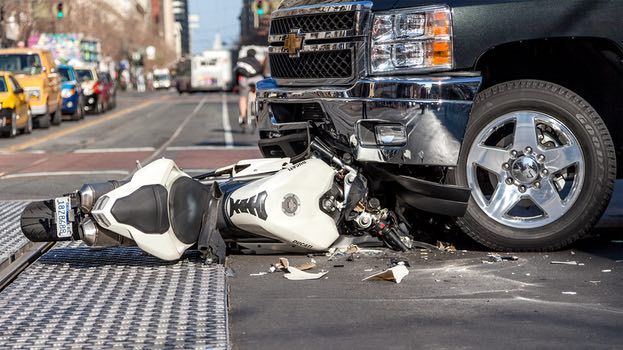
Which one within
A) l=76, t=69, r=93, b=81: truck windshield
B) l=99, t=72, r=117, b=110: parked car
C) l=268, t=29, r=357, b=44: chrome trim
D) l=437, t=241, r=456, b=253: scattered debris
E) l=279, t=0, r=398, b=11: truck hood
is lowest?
l=99, t=72, r=117, b=110: parked car

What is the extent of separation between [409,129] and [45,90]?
25043 millimetres

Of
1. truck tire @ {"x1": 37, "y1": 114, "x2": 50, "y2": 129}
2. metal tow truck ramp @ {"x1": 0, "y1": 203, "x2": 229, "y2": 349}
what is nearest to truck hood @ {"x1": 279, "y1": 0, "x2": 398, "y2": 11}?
metal tow truck ramp @ {"x1": 0, "y1": 203, "x2": 229, "y2": 349}

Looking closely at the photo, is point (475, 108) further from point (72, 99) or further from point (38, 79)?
point (72, 99)

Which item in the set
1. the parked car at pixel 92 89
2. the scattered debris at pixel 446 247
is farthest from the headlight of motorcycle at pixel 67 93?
the scattered debris at pixel 446 247

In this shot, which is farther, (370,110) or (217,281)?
(370,110)

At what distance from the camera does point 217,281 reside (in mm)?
6012

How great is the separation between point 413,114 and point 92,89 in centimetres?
3536

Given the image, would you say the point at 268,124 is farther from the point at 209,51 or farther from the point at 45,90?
the point at 209,51

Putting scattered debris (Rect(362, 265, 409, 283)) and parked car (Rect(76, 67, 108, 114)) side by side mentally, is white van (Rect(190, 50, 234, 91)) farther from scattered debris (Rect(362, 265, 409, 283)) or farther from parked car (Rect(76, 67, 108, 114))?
scattered debris (Rect(362, 265, 409, 283))

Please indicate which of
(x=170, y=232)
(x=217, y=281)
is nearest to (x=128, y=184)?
(x=170, y=232)

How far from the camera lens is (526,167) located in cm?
672

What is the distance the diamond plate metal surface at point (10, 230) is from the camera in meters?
7.15

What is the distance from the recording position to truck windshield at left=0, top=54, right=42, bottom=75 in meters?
31.2

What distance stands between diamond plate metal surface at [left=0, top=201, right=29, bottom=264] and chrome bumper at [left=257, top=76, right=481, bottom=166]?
221 cm
